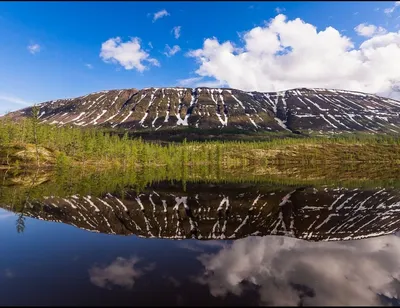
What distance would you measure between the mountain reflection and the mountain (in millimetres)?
2811

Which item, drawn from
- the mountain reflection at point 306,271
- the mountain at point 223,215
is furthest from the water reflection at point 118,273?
the mountain at point 223,215

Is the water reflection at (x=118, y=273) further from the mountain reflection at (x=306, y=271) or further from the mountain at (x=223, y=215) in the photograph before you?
the mountain at (x=223, y=215)

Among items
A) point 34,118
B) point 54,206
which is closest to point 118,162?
point 34,118

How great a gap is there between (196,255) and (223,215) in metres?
13.8

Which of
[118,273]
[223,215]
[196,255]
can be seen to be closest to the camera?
[118,273]

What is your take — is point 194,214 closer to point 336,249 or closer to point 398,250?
point 336,249

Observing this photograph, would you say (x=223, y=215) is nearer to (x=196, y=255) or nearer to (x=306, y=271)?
Result: (x=196, y=255)

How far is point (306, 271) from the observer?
52.2 feet

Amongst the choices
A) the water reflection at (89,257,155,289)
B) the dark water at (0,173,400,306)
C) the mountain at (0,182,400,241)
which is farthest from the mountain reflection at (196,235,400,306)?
the water reflection at (89,257,155,289)

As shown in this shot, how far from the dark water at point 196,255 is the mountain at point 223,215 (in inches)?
4.7

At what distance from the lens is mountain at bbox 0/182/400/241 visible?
2514 cm

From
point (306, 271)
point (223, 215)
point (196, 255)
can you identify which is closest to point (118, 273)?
point (196, 255)

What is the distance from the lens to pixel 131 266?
16219 millimetres

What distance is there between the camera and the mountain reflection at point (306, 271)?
12875 millimetres
